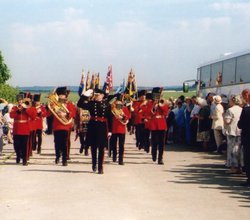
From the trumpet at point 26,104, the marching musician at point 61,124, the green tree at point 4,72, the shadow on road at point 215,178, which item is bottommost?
the shadow on road at point 215,178

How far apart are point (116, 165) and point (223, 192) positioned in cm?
495

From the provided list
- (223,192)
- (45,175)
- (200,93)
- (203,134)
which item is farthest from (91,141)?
(200,93)

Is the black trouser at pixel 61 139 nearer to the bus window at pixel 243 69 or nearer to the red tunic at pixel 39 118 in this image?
the red tunic at pixel 39 118

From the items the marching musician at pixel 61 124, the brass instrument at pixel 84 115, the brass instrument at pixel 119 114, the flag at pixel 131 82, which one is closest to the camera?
the marching musician at pixel 61 124

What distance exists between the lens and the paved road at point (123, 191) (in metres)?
9.25

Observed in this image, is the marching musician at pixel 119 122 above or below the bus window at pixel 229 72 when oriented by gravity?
below

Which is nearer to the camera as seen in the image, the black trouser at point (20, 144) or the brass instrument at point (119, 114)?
the black trouser at point (20, 144)

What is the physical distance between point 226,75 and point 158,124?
728cm

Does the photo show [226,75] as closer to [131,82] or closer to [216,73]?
[216,73]

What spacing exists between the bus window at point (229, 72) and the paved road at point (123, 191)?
18.6 ft

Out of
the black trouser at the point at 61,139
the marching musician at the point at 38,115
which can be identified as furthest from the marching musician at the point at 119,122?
the marching musician at the point at 38,115

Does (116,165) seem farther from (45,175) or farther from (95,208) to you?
(95,208)

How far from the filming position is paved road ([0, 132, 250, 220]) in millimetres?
9250

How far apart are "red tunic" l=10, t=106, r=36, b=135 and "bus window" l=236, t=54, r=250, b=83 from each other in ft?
22.3
